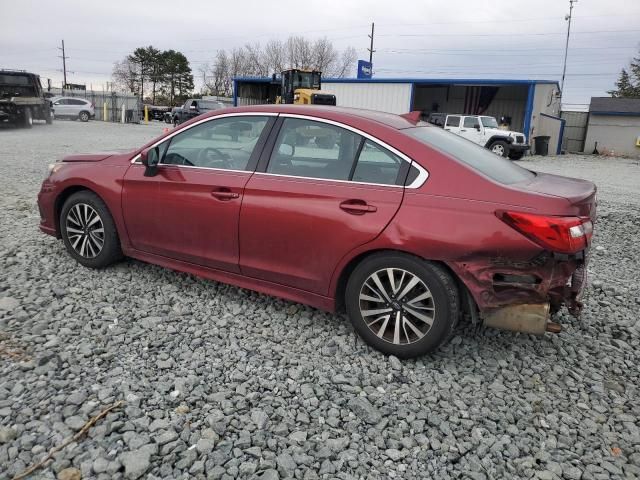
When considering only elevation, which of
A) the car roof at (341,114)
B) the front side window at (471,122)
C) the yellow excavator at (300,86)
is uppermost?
the yellow excavator at (300,86)

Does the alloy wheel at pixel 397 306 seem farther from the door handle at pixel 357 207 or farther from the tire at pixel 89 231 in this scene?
the tire at pixel 89 231

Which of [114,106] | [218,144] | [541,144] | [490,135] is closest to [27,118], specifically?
[490,135]

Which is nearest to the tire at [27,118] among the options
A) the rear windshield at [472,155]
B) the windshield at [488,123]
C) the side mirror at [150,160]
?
the windshield at [488,123]

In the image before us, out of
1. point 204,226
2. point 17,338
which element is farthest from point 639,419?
point 17,338

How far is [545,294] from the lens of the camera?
2980 millimetres

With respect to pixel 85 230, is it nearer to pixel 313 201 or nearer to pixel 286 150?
pixel 286 150

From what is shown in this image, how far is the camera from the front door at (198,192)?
3793mm

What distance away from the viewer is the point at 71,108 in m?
36.9

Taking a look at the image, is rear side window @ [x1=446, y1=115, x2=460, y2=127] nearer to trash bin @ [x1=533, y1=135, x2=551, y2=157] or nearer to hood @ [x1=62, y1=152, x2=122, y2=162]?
trash bin @ [x1=533, y1=135, x2=551, y2=157]

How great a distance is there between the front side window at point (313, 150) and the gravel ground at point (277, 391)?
3.72ft

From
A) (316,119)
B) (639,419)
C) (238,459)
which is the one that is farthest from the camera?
(316,119)

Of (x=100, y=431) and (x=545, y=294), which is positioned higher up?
(x=545, y=294)

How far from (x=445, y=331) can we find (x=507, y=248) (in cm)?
62

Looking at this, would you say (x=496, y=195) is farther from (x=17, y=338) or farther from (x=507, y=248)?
(x=17, y=338)
